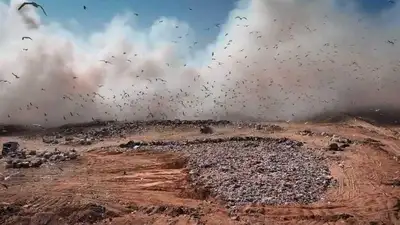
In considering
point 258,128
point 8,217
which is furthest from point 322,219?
point 258,128

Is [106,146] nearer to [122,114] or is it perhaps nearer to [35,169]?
[35,169]

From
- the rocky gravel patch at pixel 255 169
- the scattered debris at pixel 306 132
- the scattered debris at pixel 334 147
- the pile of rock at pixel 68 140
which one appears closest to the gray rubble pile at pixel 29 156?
the pile of rock at pixel 68 140

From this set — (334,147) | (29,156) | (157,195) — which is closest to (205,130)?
(334,147)

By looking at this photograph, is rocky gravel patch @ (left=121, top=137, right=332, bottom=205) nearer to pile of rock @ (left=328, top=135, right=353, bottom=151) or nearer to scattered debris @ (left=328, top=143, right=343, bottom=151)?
scattered debris @ (left=328, top=143, right=343, bottom=151)

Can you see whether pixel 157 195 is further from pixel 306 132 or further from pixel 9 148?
pixel 306 132

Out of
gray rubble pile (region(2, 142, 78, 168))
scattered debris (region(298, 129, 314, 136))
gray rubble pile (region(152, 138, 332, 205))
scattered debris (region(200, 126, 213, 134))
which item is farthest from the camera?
scattered debris (region(200, 126, 213, 134))

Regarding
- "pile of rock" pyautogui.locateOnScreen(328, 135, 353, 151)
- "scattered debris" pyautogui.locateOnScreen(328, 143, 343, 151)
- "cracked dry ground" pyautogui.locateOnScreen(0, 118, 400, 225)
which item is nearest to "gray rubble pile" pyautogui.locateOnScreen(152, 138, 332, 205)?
"cracked dry ground" pyautogui.locateOnScreen(0, 118, 400, 225)
